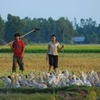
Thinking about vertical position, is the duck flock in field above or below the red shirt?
below

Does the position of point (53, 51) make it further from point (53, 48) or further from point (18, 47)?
point (18, 47)

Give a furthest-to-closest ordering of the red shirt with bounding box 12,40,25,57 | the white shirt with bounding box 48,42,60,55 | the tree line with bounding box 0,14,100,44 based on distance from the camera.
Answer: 1. the tree line with bounding box 0,14,100,44
2. the red shirt with bounding box 12,40,25,57
3. the white shirt with bounding box 48,42,60,55

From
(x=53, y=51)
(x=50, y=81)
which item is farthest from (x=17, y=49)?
(x=50, y=81)

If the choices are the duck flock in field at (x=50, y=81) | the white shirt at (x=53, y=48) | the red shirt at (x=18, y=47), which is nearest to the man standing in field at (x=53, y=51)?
the white shirt at (x=53, y=48)

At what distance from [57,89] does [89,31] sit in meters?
127

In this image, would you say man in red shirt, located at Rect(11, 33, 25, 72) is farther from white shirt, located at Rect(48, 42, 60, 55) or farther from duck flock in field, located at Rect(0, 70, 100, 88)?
duck flock in field, located at Rect(0, 70, 100, 88)

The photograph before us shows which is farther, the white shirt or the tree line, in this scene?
the tree line

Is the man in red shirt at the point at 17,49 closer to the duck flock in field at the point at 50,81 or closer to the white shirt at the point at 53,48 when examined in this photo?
the white shirt at the point at 53,48

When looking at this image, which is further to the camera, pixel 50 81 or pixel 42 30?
pixel 42 30

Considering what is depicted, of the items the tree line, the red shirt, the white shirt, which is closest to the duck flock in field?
the white shirt

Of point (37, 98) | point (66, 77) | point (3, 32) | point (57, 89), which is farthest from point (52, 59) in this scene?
point (3, 32)

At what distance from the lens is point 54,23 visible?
128 m

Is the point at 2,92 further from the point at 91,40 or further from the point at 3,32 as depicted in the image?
the point at 91,40

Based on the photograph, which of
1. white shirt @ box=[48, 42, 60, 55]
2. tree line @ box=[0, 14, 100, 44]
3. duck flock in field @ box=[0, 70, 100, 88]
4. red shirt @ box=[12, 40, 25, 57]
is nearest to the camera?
duck flock in field @ box=[0, 70, 100, 88]
